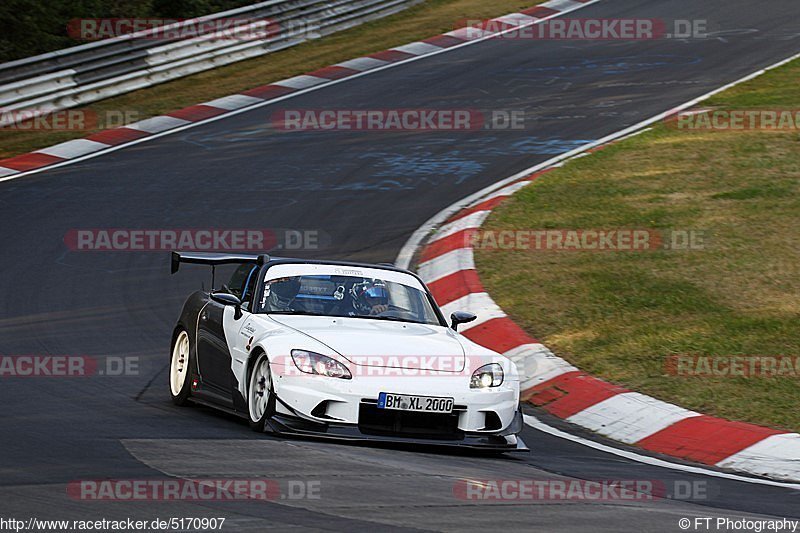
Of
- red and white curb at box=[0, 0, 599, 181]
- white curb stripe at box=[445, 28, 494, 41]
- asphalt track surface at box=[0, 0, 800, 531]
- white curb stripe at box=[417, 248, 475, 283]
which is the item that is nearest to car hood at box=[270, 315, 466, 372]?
asphalt track surface at box=[0, 0, 800, 531]

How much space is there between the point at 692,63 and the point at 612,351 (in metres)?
13.5

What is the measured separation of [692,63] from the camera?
73.9 ft

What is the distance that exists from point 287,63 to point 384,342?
16075 millimetres

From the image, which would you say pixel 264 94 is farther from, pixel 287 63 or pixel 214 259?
pixel 214 259

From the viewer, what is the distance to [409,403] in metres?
7.52

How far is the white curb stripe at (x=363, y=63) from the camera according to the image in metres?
22.8

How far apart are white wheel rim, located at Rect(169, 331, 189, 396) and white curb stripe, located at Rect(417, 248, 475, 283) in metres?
3.71

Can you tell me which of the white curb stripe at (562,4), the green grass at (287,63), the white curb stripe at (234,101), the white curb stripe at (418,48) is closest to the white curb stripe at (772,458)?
the green grass at (287,63)

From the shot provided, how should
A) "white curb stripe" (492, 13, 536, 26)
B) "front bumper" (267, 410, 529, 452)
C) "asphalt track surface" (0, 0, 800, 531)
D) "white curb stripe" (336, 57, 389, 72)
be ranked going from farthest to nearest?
"white curb stripe" (492, 13, 536, 26) < "white curb stripe" (336, 57, 389, 72) < "front bumper" (267, 410, 529, 452) < "asphalt track surface" (0, 0, 800, 531)

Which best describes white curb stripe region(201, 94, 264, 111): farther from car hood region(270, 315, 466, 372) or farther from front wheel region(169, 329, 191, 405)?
car hood region(270, 315, 466, 372)

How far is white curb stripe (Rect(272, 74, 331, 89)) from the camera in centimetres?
2167

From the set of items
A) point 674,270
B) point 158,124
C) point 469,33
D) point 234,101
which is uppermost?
point 469,33

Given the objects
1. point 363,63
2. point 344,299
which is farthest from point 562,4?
point 344,299

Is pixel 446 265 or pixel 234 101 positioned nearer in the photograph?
pixel 446 265
